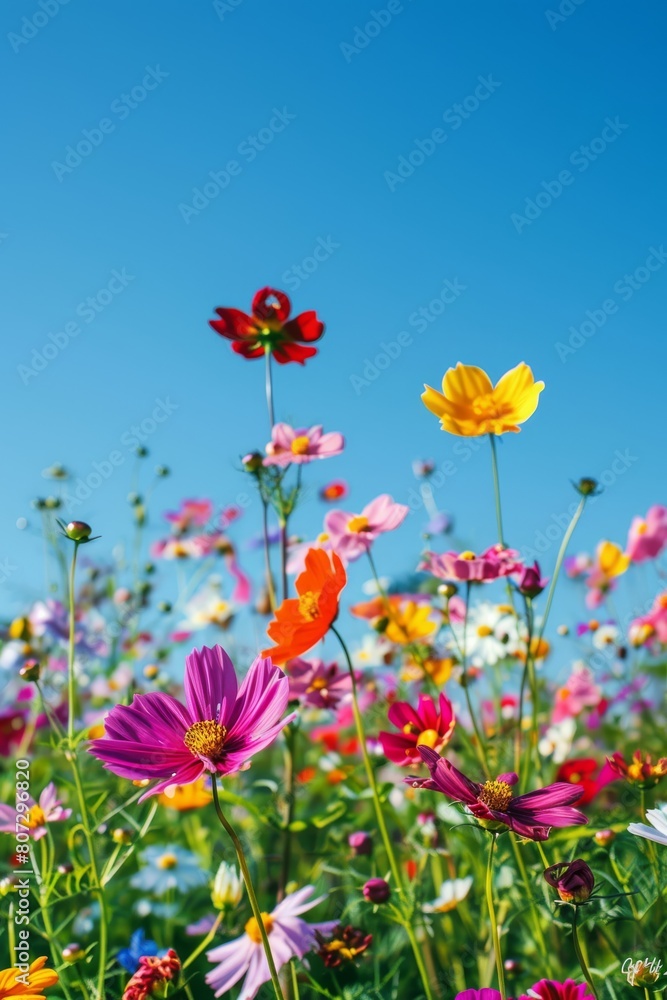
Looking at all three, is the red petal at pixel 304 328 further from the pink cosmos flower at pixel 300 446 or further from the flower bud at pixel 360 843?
the flower bud at pixel 360 843

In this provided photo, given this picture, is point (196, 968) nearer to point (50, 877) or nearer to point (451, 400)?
point (50, 877)

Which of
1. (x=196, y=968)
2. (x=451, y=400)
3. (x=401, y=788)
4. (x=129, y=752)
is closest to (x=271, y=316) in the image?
(x=451, y=400)

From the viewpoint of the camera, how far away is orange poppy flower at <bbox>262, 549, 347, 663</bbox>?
33.0 inches

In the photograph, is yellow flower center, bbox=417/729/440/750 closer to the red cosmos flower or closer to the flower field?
the flower field

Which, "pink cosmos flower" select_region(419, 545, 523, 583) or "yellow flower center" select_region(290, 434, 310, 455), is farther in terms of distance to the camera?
"yellow flower center" select_region(290, 434, 310, 455)

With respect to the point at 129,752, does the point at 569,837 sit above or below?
below

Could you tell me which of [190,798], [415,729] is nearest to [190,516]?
[190,798]

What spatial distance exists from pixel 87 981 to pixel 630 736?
1974 mm

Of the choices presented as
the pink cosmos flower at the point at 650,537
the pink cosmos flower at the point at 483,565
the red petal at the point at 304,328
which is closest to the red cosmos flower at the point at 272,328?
the red petal at the point at 304,328

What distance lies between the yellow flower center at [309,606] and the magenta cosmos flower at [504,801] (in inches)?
9.6

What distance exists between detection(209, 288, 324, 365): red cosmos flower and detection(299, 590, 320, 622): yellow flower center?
44 centimetres

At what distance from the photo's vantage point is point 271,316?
1.15m

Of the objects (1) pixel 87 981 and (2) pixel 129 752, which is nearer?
(2) pixel 129 752

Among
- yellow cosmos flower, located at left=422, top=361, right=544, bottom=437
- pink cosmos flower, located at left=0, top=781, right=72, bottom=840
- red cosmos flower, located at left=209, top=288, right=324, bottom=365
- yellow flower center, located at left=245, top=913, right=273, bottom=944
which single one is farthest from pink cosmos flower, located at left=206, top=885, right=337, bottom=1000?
red cosmos flower, located at left=209, top=288, right=324, bottom=365
